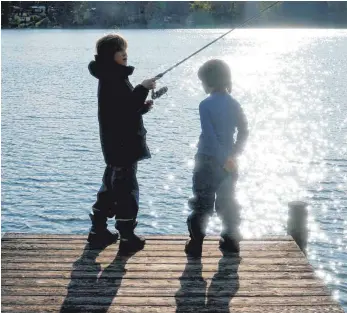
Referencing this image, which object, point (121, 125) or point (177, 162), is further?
point (177, 162)

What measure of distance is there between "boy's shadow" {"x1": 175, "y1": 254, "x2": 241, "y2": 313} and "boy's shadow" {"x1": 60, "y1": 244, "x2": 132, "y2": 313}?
2.03ft

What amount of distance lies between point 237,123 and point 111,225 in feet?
27.0

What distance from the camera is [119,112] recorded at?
6.41m

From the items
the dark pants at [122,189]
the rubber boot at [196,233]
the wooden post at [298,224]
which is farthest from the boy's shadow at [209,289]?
the wooden post at [298,224]

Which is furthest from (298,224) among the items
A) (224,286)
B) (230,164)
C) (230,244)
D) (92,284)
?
(92,284)

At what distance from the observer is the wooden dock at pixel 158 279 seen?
550 cm

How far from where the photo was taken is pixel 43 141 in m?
23.9

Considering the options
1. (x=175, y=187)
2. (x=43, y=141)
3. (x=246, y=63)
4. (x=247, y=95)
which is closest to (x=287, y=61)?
(x=246, y=63)

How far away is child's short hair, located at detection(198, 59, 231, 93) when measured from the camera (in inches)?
249

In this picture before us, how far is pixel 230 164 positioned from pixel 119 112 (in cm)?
123

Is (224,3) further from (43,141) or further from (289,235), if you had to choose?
(289,235)

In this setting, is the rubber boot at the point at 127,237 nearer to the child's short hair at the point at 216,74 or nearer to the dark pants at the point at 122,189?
the dark pants at the point at 122,189

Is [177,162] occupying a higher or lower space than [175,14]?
lower

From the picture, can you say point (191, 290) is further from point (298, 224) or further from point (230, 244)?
point (298, 224)
